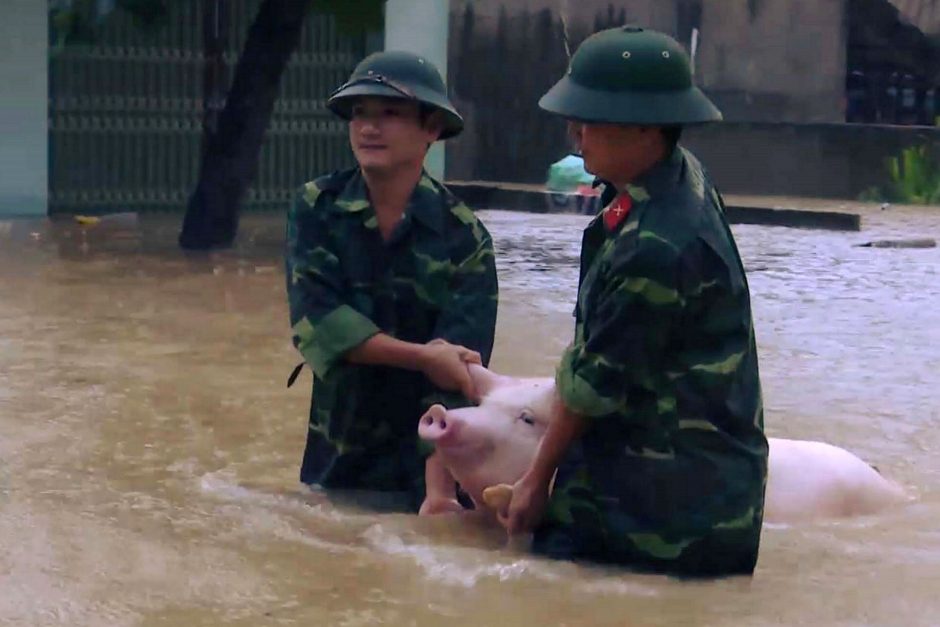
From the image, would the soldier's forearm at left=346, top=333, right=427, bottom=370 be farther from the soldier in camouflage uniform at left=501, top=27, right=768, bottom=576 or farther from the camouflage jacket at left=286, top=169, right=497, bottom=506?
the soldier in camouflage uniform at left=501, top=27, right=768, bottom=576

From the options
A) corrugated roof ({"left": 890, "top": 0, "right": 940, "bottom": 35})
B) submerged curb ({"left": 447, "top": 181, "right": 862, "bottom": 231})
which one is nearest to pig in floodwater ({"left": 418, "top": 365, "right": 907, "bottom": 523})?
submerged curb ({"left": 447, "top": 181, "right": 862, "bottom": 231})

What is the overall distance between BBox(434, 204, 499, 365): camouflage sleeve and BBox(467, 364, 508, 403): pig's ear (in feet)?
0.59

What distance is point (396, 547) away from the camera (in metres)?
4.27

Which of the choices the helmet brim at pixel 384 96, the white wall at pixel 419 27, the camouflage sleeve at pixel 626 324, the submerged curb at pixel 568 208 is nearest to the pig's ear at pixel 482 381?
the camouflage sleeve at pixel 626 324

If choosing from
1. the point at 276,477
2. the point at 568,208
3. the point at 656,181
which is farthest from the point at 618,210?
the point at 568,208

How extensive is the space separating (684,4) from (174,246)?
9632mm

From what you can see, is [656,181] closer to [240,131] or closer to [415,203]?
[415,203]

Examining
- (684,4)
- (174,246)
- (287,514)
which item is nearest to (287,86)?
(174,246)

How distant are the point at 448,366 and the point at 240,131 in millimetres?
7733

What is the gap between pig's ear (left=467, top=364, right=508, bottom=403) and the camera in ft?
14.7

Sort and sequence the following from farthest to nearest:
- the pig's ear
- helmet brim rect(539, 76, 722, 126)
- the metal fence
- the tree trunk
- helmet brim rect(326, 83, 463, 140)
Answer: the metal fence, the tree trunk, helmet brim rect(326, 83, 463, 140), the pig's ear, helmet brim rect(539, 76, 722, 126)

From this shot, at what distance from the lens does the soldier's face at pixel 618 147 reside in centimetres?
400

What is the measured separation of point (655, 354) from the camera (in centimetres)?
393

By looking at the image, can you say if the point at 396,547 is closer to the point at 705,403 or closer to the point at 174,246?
the point at 705,403
